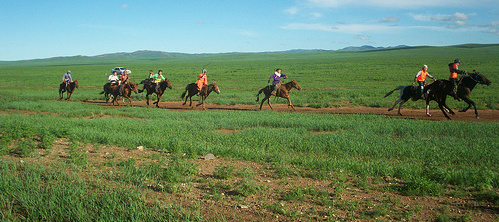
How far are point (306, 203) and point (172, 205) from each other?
7.43 ft

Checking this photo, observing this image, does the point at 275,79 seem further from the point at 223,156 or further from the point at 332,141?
the point at 223,156

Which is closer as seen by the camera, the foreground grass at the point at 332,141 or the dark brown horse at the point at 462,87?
the foreground grass at the point at 332,141

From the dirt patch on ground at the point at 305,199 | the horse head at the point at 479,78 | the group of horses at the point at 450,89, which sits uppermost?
the horse head at the point at 479,78

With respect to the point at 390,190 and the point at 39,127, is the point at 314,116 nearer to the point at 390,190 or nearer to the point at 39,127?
the point at 390,190

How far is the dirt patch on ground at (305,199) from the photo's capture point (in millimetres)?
5871

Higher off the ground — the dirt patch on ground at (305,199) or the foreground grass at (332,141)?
the foreground grass at (332,141)

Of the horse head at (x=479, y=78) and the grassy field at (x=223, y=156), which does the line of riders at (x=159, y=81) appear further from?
the horse head at (x=479, y=78)

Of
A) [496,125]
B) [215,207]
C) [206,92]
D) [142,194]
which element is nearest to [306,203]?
[215,207]

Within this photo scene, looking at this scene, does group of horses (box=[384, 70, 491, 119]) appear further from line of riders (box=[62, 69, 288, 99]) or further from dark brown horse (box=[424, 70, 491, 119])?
line of riders (box=[62, 69, 288, 99])

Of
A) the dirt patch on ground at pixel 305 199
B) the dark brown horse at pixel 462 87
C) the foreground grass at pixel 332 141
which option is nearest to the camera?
the dirt patch on ground at pixel 305 199

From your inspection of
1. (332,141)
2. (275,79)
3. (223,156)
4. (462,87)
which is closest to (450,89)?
(462,87)

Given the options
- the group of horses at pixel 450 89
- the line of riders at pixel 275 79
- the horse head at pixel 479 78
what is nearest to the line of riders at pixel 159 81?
the line of riders at pixel 275 79

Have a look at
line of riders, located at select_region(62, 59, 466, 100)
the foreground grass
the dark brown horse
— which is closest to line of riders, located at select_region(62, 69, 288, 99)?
line of riders, located at select_region(62, 59, 466, 100)

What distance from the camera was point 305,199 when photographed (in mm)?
6547
